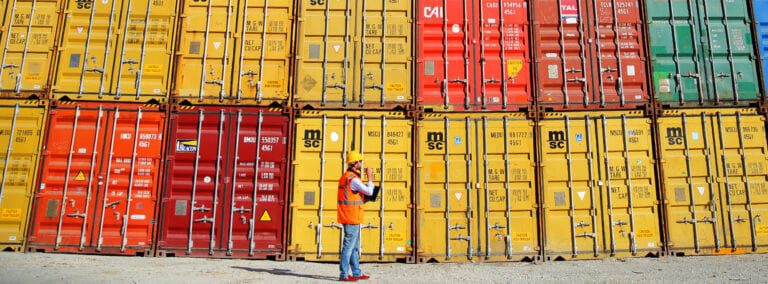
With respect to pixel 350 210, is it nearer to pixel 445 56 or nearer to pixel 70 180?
pixel 445 56

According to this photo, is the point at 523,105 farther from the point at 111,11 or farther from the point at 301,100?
the point at 111,11

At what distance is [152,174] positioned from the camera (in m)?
9.85

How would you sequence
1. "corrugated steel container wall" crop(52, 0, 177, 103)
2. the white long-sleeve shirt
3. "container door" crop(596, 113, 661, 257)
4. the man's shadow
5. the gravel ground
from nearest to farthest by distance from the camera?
the white long-sleeve shirt → the gravel ground → the man's shadow → "container door" crop(596, 113, 661, 257) → "corrugated steel container wall" crop(52, 0, 177, 103)

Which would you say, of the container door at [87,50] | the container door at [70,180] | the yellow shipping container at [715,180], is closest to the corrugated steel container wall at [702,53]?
the yellow shipping container at [715,180]

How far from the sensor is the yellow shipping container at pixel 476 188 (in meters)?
9.67

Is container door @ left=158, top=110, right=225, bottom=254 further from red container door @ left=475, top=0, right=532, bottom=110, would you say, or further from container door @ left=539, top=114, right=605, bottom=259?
container door @ left=539, top=114, right=605, bottom=259

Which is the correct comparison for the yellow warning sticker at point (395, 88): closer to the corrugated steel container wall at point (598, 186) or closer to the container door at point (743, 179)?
the corrugated steel container wall at point (598, 186)

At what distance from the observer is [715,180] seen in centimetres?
978

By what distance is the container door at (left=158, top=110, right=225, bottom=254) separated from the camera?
9688mm

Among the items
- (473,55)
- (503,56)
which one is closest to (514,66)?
(503,56)

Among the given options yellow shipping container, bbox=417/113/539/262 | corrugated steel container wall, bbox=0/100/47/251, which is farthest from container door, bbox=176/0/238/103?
yellow shipping container, bbox=417/113/539/262

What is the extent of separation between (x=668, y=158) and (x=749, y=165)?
157cm

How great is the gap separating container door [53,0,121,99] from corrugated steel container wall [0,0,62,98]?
0.26 m

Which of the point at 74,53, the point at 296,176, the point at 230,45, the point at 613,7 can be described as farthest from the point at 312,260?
the point at 613,7
